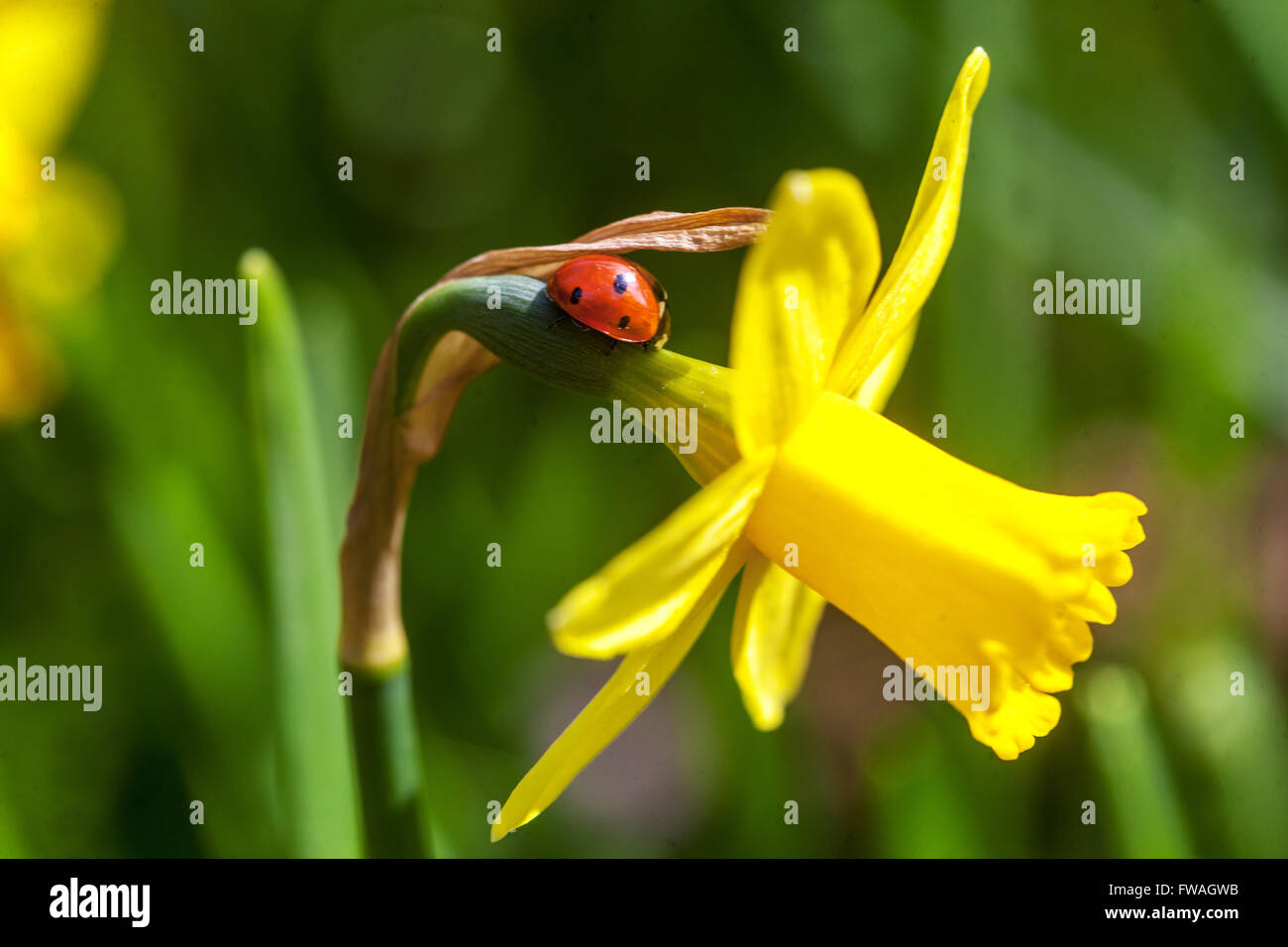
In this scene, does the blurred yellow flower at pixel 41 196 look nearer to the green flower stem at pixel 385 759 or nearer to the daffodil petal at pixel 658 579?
the green flower stem at pixel 385 759

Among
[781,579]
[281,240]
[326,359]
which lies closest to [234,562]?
[326,359]

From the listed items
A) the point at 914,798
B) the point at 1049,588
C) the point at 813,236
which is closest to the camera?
the point at 813,236

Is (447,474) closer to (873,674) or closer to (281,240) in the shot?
(281,240)

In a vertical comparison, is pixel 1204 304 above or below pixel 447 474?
above

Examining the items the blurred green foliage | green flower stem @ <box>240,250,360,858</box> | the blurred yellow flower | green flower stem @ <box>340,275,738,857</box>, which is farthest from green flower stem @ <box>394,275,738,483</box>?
the blurred yellow flower

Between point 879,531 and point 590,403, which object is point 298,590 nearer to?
point 879,531
